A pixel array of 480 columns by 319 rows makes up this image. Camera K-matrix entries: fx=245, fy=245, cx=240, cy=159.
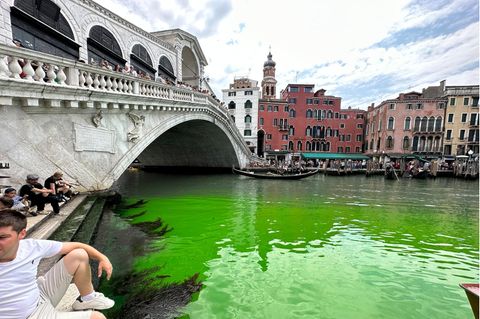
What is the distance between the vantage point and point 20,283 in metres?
1.53

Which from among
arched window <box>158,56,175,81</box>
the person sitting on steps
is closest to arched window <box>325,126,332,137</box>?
arched window <box>158,56,175,81</box>

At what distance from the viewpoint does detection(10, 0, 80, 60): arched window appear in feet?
21.7

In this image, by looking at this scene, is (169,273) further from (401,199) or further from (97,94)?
(401,199)

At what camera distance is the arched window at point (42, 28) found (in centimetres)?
663

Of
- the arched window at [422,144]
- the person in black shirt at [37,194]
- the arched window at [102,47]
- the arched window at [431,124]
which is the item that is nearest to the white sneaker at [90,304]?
the person in black shirt at [37,194]

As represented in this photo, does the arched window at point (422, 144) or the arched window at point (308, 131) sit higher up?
the arched window at point (308, 131)

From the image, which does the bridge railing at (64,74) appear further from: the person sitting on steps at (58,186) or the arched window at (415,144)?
the arched window at (415,144)

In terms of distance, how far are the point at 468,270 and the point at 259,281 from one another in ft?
12.3

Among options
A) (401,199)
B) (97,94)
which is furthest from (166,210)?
(401,199)

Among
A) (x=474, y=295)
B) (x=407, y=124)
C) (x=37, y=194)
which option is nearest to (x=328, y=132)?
(x=407, y=124)

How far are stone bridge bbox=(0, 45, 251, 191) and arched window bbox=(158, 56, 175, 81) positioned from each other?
201 inches

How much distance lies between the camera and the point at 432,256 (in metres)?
4.81

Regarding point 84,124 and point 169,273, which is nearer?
point 169,273

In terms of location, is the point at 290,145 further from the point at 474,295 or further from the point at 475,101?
the point at 474,295
